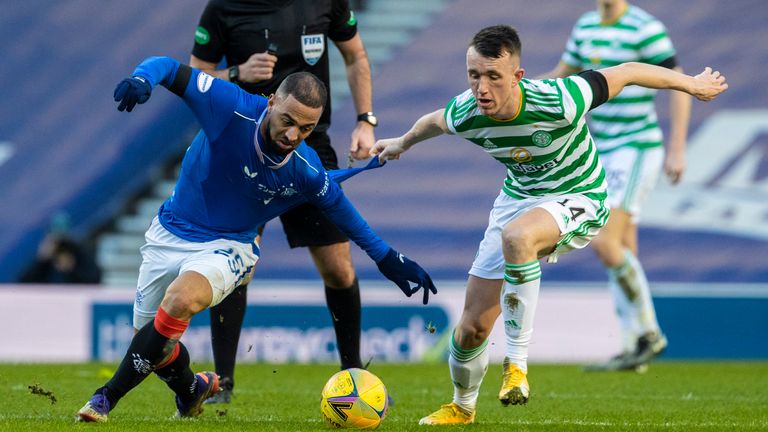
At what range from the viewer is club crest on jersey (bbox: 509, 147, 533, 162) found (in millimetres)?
5797

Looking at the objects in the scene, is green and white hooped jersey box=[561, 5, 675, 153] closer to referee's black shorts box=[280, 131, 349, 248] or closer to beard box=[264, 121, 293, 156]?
referee's black shorts box=[280, 131, 349, 248]

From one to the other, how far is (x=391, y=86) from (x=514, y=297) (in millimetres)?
9887

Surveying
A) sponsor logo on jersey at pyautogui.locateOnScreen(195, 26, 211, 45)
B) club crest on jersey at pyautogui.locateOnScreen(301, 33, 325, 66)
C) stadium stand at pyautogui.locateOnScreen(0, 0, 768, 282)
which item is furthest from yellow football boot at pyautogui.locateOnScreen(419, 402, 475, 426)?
stadium stand at pyautogui.locateOnScreen(0, 0, 768, 282)

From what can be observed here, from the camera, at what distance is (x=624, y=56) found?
964 cm

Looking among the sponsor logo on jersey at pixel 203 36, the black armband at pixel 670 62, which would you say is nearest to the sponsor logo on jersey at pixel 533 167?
the sponsor logo on jersey at pixel 203 36

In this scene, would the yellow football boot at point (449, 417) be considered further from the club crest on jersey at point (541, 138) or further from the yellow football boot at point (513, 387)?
the club crest on jersey at point (541, 138)

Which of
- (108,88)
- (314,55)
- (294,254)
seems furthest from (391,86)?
(314,55)

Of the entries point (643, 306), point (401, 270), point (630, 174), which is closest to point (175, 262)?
point (401, 270)

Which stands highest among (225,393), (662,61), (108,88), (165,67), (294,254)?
(165,67)

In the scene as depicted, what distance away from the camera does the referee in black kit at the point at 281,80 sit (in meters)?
6.96

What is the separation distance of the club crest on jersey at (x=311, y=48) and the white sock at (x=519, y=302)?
229 cm

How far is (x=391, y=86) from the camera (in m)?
15.2

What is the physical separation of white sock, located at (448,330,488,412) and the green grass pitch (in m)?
Result: 0.13

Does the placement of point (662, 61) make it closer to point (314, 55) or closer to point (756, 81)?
point (314, 55)
